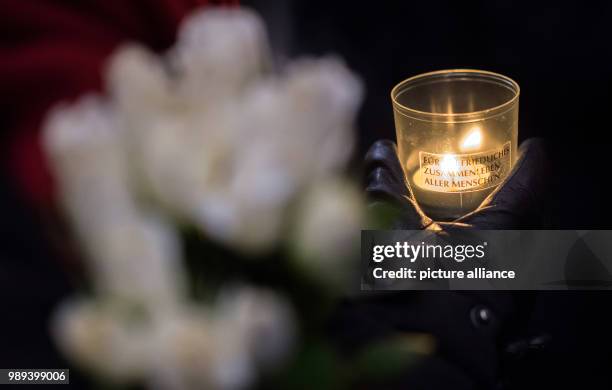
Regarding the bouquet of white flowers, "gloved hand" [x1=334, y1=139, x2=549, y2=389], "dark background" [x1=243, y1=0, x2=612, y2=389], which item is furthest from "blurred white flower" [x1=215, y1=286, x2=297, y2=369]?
"dark background" [x1=243, y1=0, x2=612, y2=389]

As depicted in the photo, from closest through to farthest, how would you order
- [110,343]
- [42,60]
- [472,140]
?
[110,343] → [42,60] → [472,140]

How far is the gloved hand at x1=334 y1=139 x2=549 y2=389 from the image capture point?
509mm

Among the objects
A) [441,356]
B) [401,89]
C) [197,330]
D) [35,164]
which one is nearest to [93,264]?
[197,330]

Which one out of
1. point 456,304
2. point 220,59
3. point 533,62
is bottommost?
point 456,304

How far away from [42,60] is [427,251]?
320 mm

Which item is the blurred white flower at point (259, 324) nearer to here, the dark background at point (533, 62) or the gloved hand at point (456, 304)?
the gloved hand at point (456, 304)

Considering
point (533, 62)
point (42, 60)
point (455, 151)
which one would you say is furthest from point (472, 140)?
point (42, 60)

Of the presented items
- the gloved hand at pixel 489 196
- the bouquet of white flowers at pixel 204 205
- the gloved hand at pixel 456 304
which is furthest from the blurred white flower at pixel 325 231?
the gloved hand at pixel 489 196

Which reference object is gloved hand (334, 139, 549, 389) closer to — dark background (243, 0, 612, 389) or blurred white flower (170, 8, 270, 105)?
dark background (243, 0, 612, 389)

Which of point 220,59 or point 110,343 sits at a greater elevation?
point 220,59

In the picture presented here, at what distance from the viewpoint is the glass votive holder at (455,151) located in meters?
0.62

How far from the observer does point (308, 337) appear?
306mm

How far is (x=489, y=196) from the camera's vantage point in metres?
0.64

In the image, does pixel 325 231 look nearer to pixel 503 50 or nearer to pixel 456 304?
pixel 456 304
